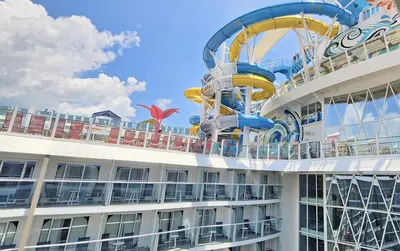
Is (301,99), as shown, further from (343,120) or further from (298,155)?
(298,155)

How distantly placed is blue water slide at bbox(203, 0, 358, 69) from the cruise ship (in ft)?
0.22

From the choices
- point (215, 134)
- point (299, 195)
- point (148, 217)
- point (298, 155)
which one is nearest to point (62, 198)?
point (148, 217)

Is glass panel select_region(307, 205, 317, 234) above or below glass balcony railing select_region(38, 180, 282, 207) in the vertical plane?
below

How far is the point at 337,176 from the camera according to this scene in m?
12.0

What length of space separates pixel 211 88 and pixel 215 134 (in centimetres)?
323

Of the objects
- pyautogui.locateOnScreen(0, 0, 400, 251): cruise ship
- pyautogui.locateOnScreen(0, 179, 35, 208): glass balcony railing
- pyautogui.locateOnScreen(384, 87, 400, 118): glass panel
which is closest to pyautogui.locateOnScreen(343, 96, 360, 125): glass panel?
pyautogui.locateOnScreen(0, 0, 400, 251): cruise ship

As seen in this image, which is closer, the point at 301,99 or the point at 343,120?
the point at 343,120

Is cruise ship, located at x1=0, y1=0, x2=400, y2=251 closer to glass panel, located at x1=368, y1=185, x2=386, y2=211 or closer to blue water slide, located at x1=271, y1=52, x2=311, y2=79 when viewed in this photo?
glass panel, located at x1=368, y1=185, x2=386, y2=211

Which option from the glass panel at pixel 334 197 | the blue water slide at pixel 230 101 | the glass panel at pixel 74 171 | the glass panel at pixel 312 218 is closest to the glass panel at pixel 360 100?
the glass panel at pixel 334 197

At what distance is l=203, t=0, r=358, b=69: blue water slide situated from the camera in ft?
43.1

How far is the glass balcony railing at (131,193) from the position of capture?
8.56 metres

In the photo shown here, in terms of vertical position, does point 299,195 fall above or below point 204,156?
below

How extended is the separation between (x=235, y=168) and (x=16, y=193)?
9.71 meters

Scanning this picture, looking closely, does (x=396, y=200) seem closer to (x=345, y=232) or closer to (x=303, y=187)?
(x=345, y=232)
